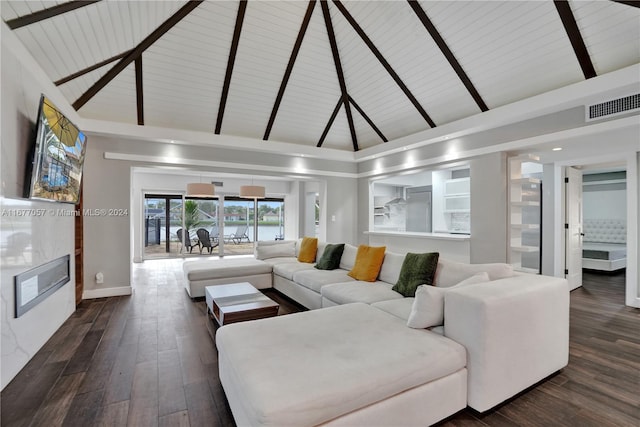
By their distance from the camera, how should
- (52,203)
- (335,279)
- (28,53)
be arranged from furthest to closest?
(335,279)
(52,203)
(28,53)

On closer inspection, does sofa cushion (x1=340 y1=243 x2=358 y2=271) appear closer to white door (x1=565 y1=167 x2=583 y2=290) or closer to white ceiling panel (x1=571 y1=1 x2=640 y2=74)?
white ceiling panel (x1=571 y1=1 x2=640 y2=74)

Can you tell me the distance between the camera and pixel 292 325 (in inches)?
86.4

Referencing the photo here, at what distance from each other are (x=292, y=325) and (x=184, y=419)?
34.1 inches

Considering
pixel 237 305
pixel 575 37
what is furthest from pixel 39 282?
pixel 575 37

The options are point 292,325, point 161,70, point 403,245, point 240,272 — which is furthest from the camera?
point 403,245

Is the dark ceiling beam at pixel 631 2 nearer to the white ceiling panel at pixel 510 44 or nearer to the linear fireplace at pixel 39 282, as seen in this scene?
the white ceiling panel at pixel 510 44

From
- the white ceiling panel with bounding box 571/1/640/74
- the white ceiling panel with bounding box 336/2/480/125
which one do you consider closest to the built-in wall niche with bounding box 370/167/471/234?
the white ceiling panel with bounding box 336/2/480/125

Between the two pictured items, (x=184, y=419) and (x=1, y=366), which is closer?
(x=184, y=419)

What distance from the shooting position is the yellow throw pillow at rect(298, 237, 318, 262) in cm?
512

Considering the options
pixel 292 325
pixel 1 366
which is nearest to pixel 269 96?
pixel 292 325

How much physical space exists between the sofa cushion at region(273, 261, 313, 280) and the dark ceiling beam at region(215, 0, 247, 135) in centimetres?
272

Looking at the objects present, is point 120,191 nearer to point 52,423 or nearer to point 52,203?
point 52,203

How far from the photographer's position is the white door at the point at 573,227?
5.16 metres

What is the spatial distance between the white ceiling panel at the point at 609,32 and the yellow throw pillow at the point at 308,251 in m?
4.22
